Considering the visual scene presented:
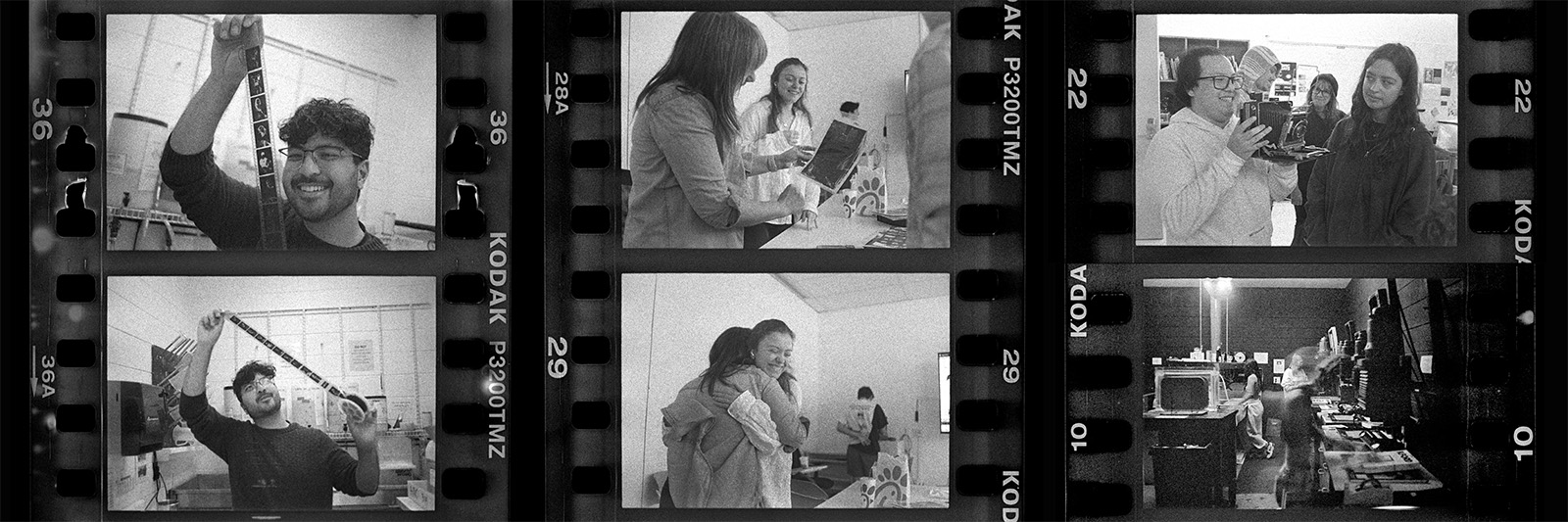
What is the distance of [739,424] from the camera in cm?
222

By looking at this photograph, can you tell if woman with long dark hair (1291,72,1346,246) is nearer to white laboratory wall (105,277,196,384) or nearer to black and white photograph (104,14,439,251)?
black and white photograph (104,14,439,251)

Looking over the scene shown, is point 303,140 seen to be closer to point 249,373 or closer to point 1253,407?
point 249,373

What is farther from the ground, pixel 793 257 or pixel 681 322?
pixel 793 257

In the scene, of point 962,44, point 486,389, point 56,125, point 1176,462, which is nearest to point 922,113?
point 962,44

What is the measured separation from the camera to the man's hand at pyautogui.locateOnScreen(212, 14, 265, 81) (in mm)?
2230

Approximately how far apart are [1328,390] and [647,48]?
151cm

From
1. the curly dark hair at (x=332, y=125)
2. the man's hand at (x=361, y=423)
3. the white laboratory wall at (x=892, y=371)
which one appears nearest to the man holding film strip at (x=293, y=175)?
the curly dark hair at (x=332, y=125)

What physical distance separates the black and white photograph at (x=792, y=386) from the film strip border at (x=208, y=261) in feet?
0.96

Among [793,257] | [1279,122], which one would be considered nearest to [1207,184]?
[1279,122]

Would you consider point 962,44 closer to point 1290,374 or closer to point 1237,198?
point 1237,198

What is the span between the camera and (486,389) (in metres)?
2.24

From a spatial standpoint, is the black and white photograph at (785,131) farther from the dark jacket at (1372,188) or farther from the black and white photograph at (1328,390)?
the dark jacket at (1372,188)

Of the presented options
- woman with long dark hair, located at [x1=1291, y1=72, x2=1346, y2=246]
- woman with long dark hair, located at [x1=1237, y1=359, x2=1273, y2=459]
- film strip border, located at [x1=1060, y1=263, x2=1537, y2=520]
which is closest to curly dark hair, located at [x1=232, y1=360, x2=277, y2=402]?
film strip border, located at [x1=1060, y1=263, x2=1537, y2=520]

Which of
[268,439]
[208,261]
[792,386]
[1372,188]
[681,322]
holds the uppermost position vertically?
[1372,188]
